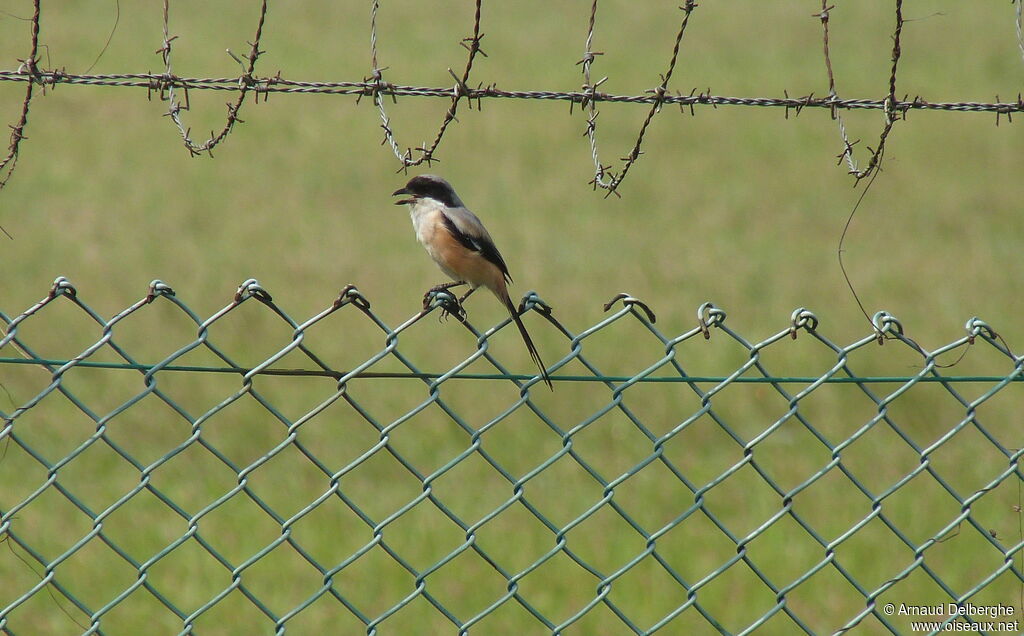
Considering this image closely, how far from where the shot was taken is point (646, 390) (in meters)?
7.38

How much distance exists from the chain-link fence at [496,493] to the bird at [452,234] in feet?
1.25

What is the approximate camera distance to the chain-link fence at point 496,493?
4.85 m

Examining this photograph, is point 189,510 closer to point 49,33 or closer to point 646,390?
point 646,390

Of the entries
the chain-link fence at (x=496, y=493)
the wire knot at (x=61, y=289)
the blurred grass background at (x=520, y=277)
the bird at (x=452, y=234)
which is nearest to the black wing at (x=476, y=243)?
the bird at (x=452, y=234)

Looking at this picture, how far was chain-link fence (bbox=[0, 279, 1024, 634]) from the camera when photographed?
4.85 m

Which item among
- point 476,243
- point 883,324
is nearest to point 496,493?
point 476,243

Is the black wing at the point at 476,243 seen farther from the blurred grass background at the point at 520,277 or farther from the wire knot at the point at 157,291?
the wire knot at the point at 157,291

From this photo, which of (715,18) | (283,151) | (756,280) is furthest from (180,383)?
(715,18)

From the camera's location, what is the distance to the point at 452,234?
4273 mm

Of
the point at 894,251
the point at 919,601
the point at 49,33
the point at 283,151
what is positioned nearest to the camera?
the point at 919,601

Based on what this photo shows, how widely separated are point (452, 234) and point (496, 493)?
86.0 inches

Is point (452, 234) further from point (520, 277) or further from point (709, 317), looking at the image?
point (520, 277)

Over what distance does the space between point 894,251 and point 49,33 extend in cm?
1088

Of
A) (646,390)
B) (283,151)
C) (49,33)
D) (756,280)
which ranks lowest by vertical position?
(646,390)
